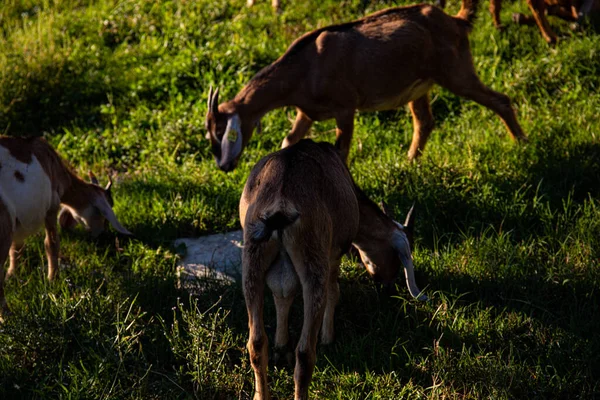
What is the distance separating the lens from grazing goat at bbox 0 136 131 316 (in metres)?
6.30

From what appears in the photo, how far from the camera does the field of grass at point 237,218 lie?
5301mm

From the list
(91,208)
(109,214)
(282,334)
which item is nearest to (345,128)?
(109,214)

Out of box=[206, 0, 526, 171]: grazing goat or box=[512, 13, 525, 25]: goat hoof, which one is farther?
box=[512, 13, 525, 25]: goat hoof

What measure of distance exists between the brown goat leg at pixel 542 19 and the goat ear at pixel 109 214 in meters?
4.79

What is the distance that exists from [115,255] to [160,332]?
163 centimetres

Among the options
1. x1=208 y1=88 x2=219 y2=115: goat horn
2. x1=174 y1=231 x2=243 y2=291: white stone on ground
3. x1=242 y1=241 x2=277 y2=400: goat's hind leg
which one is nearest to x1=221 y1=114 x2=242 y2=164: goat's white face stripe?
x1=208 y1=88 x2=219 y2=115: goat horn

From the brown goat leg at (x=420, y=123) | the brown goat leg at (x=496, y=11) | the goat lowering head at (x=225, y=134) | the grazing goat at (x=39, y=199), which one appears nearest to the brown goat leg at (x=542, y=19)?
the brown goat leg at (x=496, y=11)

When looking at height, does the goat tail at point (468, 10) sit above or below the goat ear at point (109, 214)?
above

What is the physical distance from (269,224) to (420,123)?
395 cm

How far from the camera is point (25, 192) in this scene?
6449 mm

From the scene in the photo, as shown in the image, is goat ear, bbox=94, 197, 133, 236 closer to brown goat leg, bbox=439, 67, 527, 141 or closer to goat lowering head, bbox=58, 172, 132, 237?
goat lowering head, bbox=58, 172, 132, 237

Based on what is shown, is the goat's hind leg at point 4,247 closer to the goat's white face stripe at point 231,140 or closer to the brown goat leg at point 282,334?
the brown goat leg at point 282,334

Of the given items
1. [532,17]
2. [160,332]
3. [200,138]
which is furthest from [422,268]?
[532,17]

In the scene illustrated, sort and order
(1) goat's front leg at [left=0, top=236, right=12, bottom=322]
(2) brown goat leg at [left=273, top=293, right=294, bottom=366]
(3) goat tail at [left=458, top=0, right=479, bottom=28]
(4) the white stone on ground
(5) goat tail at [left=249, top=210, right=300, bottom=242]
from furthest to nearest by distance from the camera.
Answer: (3) goat tail at [left=458, top=0, right=479, bottom=28] → (4) the white stone on ground → (1) goat's front leg at [left=0, top=236, right=12, bottom=322] → (2) brown goat leg at [left=273, top=293, right=294, bottom=366] → (5) goat tail at [left=249, top=210, right=300, bottom=242]
